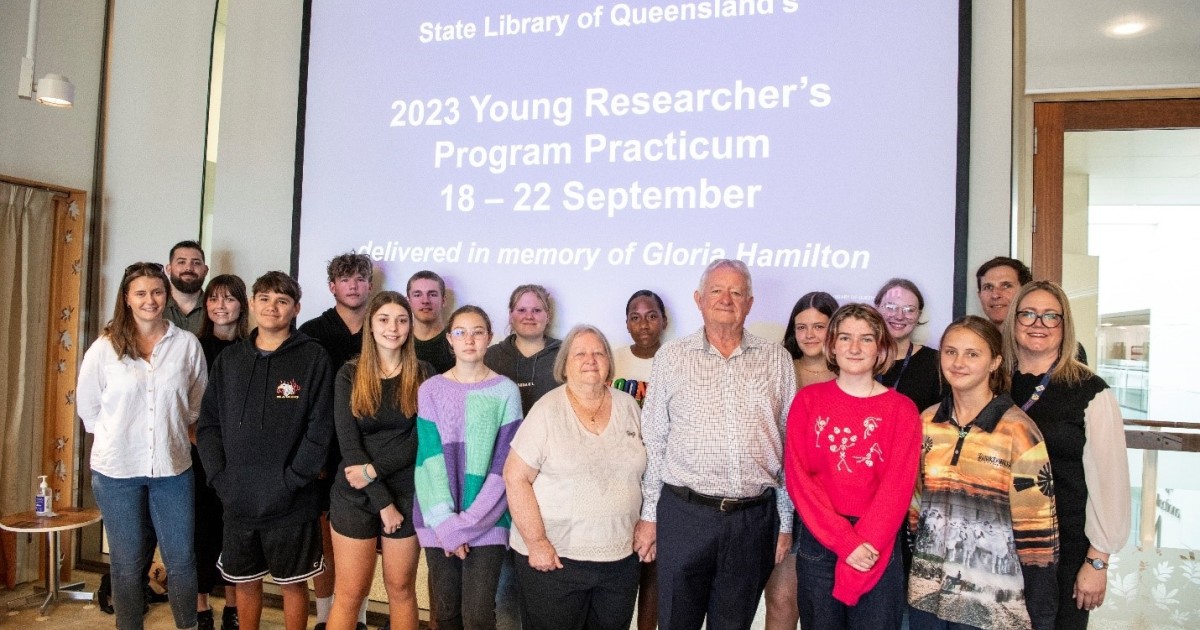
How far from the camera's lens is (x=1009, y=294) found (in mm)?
2660

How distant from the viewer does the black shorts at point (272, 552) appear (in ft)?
8.84

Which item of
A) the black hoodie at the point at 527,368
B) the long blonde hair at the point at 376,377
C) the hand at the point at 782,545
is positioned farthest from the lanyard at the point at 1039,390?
the long blonde hair at the point at 376,377

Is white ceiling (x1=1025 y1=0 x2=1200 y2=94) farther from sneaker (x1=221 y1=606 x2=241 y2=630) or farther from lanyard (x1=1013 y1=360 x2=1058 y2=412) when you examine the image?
sneaker (x1=221 y1=606 x2=241 y2=630)

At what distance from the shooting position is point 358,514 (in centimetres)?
263

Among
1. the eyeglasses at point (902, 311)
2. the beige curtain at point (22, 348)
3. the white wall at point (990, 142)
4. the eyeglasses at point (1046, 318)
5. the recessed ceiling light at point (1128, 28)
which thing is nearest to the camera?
the eyeglasses at point (1046, 318)

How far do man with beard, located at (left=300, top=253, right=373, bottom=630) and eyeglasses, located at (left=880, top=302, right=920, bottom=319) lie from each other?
214cm

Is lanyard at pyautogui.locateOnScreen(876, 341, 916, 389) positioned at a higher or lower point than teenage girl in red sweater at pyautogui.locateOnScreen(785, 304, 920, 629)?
higher

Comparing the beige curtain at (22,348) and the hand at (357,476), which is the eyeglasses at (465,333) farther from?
the beige curtain at (22,348)

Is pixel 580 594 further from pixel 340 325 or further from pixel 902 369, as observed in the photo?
pixel 340 325

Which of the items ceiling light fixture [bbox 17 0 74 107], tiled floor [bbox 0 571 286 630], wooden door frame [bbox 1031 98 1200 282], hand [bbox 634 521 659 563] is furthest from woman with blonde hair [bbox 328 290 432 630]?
wooden door frame [bbox 1031 98 1200 282]

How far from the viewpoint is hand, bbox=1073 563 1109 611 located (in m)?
2.06

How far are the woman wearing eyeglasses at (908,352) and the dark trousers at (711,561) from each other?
66cm

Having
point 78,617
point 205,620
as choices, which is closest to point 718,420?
point 205,620

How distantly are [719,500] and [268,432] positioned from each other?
1.59m
